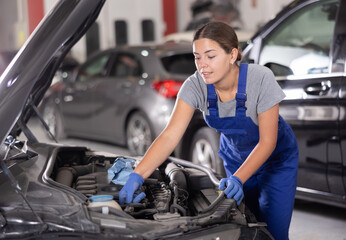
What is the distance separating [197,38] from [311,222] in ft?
7.93

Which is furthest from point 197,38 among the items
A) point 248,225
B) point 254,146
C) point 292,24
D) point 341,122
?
point 292,24

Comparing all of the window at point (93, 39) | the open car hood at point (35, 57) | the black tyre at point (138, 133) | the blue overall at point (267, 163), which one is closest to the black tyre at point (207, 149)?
the black tyre at point (138, 133)

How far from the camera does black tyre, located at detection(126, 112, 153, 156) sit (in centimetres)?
748

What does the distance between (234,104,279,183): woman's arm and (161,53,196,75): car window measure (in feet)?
14.0

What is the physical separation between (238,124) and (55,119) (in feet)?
21.7

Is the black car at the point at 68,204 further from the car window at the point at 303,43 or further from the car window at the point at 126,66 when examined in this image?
the car window at the point at 126,66

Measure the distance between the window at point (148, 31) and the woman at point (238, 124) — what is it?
56.8 ft

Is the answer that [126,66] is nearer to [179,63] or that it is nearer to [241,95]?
[179,63]

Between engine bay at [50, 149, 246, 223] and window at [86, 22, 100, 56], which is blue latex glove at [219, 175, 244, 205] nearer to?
engine bay at [50, 149, 246, 223]

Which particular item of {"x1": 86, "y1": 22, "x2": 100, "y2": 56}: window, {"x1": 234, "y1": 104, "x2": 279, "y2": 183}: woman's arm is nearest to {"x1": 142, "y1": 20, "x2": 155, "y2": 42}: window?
{"x1": 86, "y1": 22, "x2": 100, "y2": 56}: window

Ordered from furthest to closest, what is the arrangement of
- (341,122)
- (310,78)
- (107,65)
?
(107,65) → (310,78) → (341,122)

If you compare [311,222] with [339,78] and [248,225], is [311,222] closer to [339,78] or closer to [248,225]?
[339,78]

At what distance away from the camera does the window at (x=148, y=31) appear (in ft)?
66.9

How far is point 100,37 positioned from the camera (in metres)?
19.4
